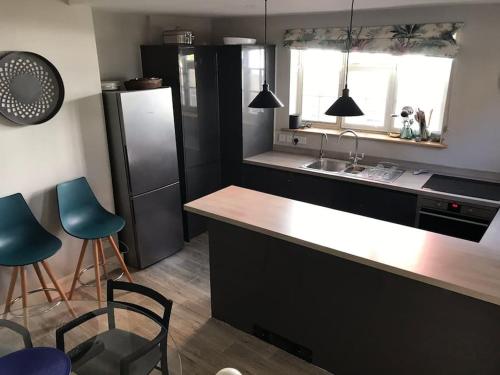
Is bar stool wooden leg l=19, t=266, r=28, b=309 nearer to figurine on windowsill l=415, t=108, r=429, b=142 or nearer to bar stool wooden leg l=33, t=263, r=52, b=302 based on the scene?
bar stool wooden leg l=33, t=263, r=52, b=302

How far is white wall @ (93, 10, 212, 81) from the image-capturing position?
3611 millimetres

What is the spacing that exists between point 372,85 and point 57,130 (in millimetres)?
2986

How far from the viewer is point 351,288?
2232mm

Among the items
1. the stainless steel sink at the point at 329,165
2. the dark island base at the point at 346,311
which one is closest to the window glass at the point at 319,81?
the stainless steel sink at the point at 329,165

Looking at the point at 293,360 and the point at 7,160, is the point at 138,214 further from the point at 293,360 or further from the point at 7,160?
the point at 293,360

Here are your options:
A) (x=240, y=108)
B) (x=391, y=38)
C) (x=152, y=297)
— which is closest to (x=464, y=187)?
(x=391, y=38)

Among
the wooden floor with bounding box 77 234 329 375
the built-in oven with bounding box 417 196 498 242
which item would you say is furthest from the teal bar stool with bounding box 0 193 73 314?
the built-in oven with bounding box 417 196 498 242

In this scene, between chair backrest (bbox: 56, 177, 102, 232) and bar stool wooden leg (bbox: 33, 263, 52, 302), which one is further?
chair backrest (bbox: 56, 177, 102, 232)

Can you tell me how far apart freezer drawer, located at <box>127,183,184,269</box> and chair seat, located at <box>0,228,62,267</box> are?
0.79 meters

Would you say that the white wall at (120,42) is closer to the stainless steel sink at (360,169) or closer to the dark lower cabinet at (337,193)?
the dark lower cabinet at (337,193)

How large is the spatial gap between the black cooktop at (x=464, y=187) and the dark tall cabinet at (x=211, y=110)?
6.20 feet

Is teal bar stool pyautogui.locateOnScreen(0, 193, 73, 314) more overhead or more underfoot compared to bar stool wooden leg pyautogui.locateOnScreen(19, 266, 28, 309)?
more overhead

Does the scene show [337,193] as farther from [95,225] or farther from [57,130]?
[57,130]

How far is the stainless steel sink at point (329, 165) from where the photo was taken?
4.08 metres
